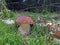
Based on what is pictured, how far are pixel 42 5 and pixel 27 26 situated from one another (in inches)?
204

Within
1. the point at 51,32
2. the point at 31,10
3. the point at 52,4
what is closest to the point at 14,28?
the point at 51,32

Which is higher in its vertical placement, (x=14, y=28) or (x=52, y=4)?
(x=14, y=28)

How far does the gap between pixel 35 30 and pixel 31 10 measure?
5097 mm

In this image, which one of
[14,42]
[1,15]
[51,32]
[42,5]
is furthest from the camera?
[42,5]

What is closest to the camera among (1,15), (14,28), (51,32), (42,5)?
(51,32)

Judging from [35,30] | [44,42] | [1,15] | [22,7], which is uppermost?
[44,42]

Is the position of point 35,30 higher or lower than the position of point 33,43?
lower

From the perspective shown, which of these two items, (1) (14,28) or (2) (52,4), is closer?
(1) (14,28)

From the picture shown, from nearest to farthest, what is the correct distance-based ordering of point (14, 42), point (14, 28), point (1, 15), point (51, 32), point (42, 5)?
1. point (14, 42)
2. point (51, 32)
3. point (14, 28)
4. point (1, 15)
5. point (42, 5)

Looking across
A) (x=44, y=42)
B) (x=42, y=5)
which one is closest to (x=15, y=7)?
(x=42, y=5)

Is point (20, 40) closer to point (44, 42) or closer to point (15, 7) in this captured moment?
point (44, 42)

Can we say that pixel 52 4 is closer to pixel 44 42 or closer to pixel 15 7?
pixel 15 7

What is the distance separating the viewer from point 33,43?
12.0 feet

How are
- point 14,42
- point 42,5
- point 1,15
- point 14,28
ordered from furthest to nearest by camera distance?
point 42,5, point 1,15, point 14,28, point 14,42
